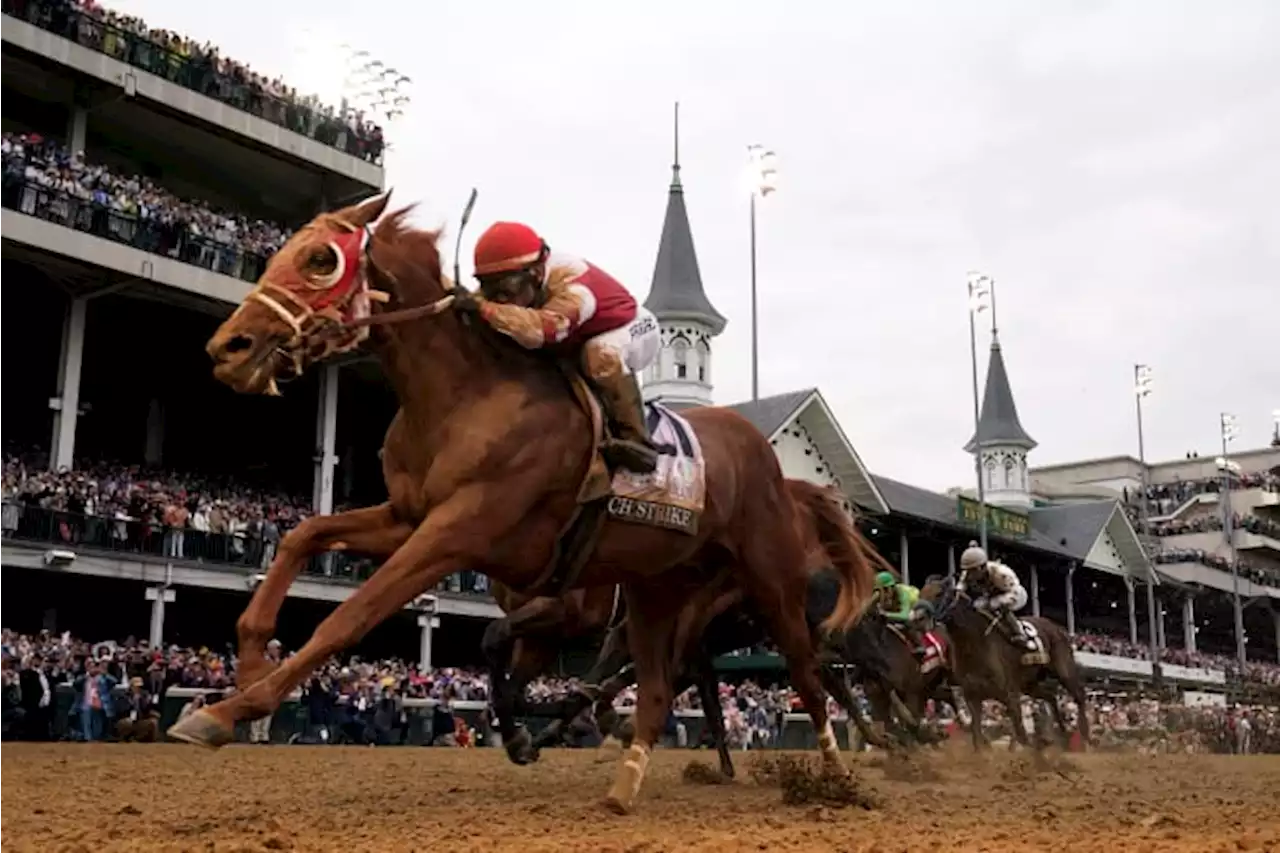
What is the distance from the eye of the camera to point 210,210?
3042 centimetres

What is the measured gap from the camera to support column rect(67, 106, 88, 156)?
92.2 feet

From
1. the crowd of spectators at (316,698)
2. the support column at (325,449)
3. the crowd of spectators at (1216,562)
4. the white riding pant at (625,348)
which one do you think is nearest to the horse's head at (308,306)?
the white riding pant at (625,348)

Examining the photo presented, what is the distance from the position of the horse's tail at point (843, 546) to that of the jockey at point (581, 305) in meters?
3.14

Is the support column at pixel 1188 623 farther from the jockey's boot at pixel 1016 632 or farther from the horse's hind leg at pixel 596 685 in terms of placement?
the horse's hind leg at pixel 596 685

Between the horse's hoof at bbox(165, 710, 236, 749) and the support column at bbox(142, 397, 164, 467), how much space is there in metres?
31.5

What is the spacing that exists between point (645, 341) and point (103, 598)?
25.0m

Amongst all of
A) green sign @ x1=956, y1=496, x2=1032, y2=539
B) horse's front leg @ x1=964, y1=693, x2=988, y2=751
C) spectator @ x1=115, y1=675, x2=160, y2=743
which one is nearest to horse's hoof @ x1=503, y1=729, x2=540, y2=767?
horse's front leg @ x1=964, y1=693, x2=988, y2=751

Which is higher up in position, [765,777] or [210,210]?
[210,210]

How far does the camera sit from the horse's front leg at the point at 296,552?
18.7 ft

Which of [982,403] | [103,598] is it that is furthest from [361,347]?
[982,403]

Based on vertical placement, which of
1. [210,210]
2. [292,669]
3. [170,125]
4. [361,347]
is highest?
[170,125]

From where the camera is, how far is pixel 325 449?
31.2 meters

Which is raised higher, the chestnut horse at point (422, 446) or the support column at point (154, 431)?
the support column at point (154, 431)

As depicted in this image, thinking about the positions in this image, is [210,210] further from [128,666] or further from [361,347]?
[361,347]
